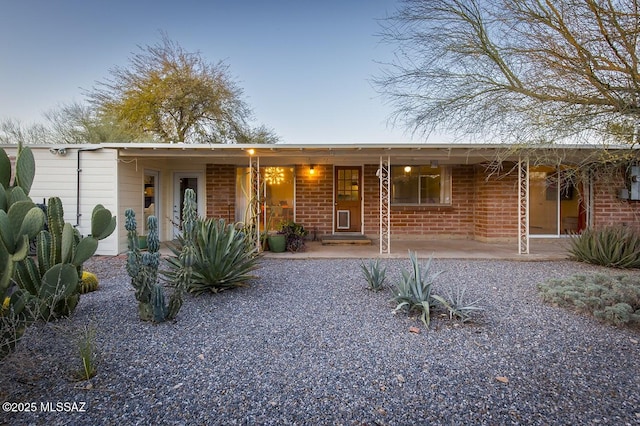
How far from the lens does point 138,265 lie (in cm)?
371

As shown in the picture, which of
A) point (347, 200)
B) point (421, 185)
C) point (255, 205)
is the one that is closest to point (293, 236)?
point (255, 205)

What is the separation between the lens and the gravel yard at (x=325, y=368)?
2.35 metres

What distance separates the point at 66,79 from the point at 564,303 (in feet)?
49.3

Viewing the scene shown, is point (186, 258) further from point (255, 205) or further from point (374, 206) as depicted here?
point (374, 206)

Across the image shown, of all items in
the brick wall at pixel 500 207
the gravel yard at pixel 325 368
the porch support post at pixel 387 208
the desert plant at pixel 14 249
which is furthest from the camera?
the brick wall at pixel 500 207

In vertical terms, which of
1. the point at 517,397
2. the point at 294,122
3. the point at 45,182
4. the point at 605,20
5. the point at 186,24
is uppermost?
the point at 186,24

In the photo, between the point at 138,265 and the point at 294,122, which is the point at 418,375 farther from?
the point at 294,122

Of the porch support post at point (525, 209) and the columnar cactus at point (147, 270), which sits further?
the porch support post at point (525, 209)

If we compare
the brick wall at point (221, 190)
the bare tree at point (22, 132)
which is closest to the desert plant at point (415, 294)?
the brick wall at point (221, 190)

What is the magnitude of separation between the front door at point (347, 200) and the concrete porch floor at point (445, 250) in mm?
981

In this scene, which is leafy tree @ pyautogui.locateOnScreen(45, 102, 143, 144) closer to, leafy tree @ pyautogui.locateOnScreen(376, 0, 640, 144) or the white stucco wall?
the white stucco wall

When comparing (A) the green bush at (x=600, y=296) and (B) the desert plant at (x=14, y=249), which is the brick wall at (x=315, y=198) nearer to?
(A) the green bush at (x=600, y=296)

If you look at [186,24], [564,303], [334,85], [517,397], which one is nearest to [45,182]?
[186,24]

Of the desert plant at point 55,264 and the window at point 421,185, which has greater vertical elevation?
the window at point 421,185
